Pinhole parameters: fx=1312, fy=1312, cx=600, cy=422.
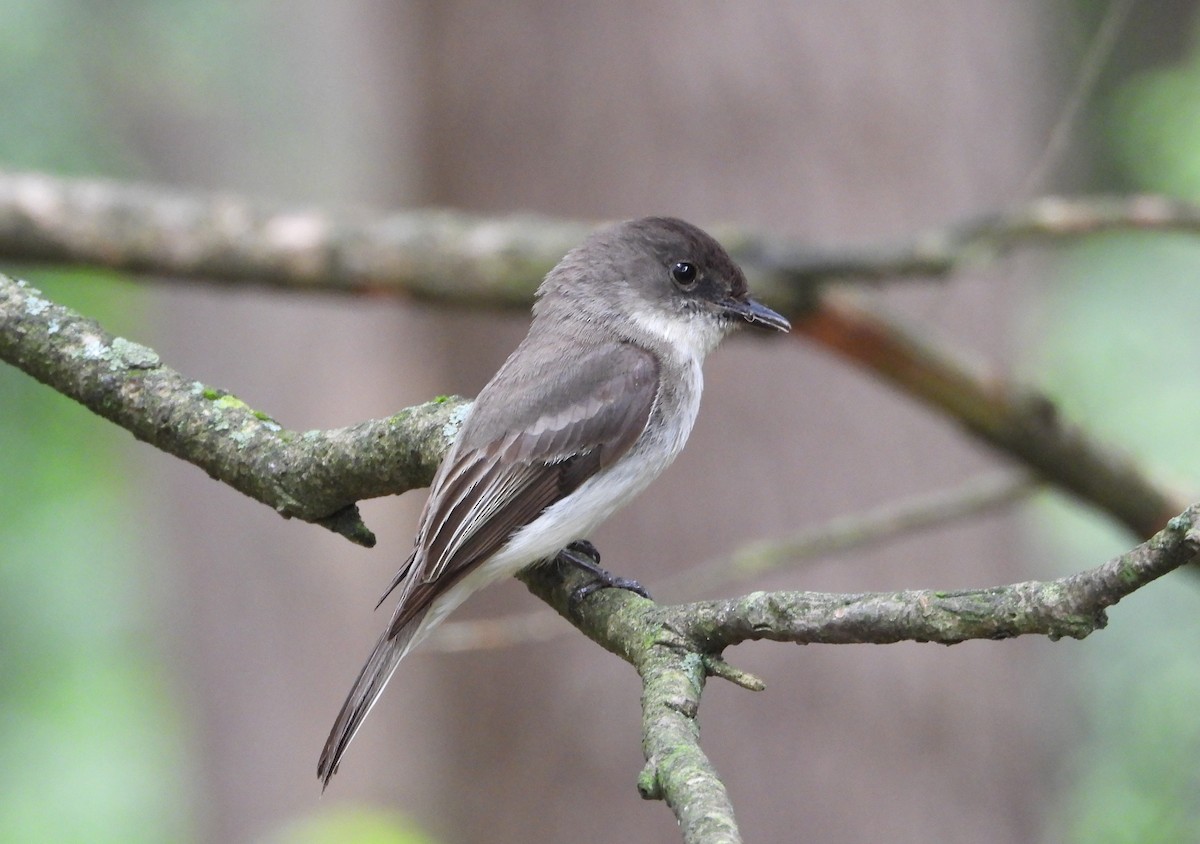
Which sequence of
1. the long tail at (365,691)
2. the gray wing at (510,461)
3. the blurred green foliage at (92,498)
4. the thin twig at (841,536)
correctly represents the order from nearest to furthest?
the long tail at (365,691), the gray wing at (510,461), the thin twig at (841,536), the blurred green foliage at (92,498)

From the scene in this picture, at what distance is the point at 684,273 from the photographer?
4.71 m

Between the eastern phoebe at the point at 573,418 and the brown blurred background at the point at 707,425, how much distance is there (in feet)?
5.48

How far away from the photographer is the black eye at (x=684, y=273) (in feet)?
15.4

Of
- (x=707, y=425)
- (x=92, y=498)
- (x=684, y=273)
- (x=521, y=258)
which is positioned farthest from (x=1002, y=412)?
(x=92, y=498)

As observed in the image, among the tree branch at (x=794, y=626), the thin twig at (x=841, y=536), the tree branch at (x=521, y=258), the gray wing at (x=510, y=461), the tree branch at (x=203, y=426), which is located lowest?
the tree branch at (x=794, y=626)

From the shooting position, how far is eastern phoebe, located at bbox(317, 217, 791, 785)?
3.58 meters

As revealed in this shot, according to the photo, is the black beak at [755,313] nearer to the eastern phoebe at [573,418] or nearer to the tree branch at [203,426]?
the eastern phoebe at [573,418]

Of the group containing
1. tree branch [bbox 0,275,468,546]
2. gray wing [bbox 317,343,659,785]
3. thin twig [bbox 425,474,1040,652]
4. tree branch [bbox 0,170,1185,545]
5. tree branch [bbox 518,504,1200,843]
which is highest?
tree branch [bbox 0,170,1185,545]

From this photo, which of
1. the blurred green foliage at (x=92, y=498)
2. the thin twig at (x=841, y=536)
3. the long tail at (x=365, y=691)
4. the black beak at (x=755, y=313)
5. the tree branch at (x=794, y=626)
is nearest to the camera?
the tree branch at (x=794, y=626)

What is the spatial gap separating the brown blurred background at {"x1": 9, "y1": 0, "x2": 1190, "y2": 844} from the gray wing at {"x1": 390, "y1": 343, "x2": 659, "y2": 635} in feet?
7.47

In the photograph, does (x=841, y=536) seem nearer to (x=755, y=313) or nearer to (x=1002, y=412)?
(x=1002, y=412)

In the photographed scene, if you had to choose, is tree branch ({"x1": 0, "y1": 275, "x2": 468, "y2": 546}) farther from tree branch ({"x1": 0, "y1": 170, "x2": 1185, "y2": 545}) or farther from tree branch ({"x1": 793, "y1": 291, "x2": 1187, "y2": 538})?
tree branch ({"x1": 793, "y1": 291, "x2": 1187, "y2": 538})

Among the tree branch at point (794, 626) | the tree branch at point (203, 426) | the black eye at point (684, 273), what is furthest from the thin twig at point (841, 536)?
the tree branch at point (794, 626)

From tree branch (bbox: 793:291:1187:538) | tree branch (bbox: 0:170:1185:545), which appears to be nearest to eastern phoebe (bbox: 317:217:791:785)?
tree branch (bbox: 0:170:1185:545)
